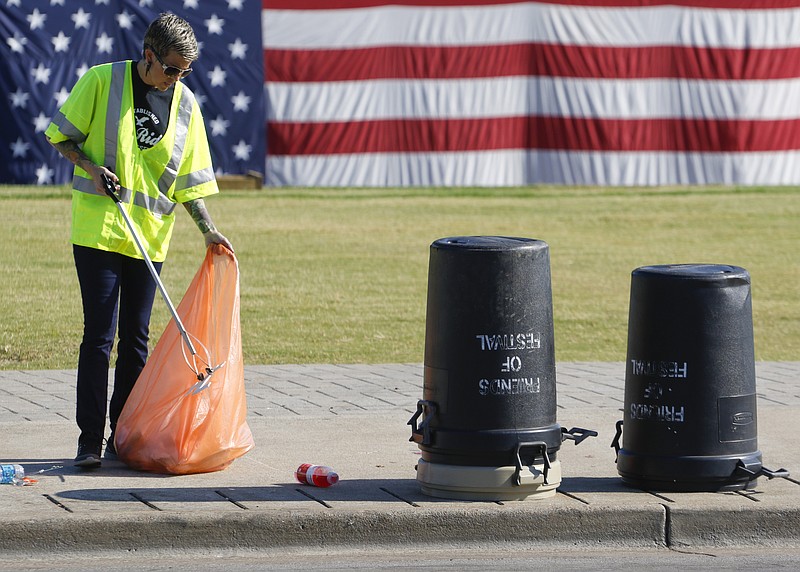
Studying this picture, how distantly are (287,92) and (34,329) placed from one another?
1159 centimetres

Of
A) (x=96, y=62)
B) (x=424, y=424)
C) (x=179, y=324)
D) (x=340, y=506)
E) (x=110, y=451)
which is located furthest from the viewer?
(x=96, y=62)

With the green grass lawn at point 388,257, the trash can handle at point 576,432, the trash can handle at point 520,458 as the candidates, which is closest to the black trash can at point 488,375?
the trash can handle at point 520,458

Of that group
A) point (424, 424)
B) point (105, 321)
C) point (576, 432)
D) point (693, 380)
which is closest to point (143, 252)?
point (105, 321)

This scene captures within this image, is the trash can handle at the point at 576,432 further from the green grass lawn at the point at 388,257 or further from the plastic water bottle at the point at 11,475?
the green grass lawn at the point at 388,257

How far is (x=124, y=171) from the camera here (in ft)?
18.3

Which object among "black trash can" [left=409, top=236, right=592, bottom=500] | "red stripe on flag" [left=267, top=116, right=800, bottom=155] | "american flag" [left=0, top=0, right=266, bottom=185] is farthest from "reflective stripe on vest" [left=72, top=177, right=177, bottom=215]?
"red stripe on flag" [left=267, top=116, right=800, bottom=155]

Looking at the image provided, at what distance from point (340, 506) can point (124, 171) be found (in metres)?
1.59

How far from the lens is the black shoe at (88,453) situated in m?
5.58

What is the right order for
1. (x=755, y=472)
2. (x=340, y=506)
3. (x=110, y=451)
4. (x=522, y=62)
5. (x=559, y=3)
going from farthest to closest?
(x=559, y=3), (x=522, y=62), (x=110, y=451), (x=755, y=472), (x=340, y=506)

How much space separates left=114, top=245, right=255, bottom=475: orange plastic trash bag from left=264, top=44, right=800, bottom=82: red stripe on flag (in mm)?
15893

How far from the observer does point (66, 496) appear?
5.16 m

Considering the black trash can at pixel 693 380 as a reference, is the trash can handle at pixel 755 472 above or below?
below

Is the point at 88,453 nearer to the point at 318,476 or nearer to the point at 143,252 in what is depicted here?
the point at 143,252

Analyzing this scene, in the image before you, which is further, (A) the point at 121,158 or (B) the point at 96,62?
(B) the point at 96,62
